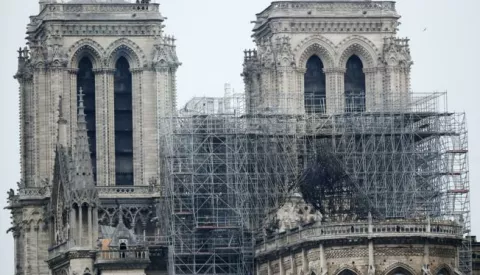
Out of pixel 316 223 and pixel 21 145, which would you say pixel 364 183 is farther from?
pixel 21 145

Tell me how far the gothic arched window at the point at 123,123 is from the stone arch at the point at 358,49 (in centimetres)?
1284

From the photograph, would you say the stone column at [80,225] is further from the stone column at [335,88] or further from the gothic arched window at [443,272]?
the gothic arched window at [443,272]

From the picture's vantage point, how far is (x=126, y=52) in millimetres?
159000

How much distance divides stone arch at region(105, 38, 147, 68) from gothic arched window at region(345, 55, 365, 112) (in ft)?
39.2

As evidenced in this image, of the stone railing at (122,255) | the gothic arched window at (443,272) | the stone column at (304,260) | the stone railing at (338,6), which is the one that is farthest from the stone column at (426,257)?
the stone railing at (338,6)

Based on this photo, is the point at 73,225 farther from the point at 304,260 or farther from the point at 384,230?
the point at 384,230

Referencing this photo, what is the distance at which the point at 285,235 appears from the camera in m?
140

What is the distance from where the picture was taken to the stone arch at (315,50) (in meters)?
155

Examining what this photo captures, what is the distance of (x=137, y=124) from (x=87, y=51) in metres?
5.15

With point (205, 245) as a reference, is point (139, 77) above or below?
above

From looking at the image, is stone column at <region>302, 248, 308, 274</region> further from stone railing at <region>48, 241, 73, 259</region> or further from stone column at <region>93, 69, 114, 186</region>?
stone column at <region>93, 69, 114, 186</region>

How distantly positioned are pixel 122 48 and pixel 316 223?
27.5m

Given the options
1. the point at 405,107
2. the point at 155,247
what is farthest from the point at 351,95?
the point at 155,247

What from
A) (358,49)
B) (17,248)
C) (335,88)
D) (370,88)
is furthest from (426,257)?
(17,248)
